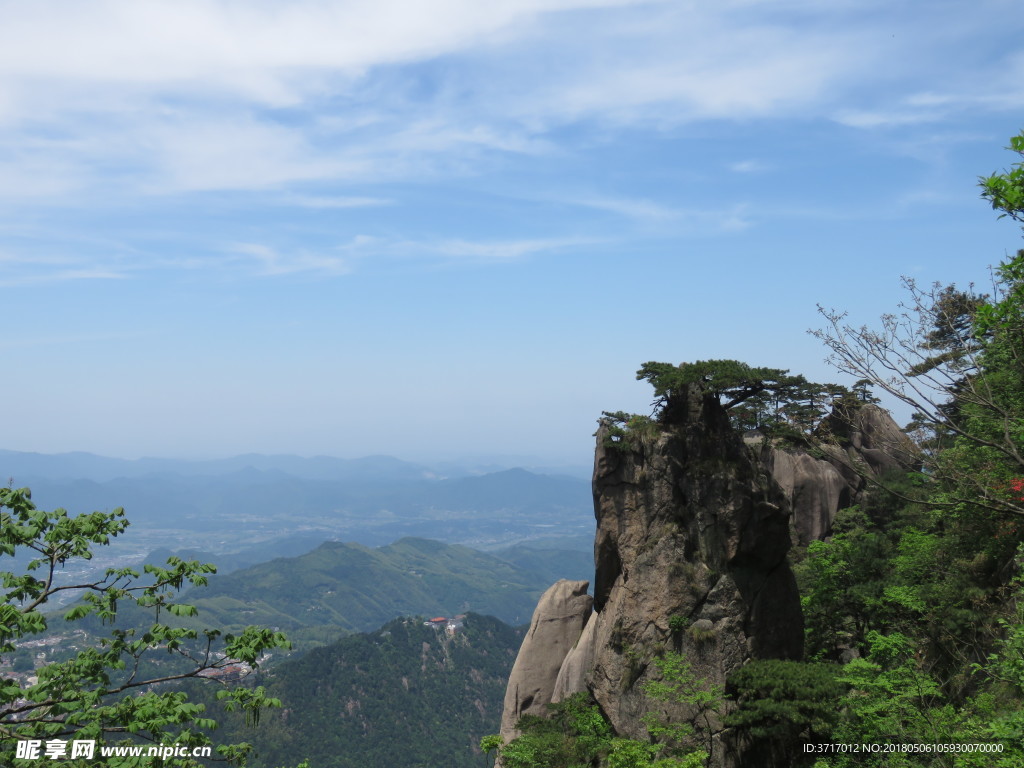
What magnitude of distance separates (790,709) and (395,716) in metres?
152

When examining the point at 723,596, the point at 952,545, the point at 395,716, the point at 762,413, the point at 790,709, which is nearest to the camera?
the point at 790,709

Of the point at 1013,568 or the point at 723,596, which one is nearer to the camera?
the point at 1013,568

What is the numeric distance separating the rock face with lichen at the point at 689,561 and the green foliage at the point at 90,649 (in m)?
18.8

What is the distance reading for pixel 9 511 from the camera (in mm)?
12586

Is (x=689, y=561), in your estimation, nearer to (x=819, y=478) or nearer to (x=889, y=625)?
(x=889, y=625)

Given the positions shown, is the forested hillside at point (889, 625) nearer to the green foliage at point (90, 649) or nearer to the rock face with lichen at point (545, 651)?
the rock face with lichen at point (545, 651)

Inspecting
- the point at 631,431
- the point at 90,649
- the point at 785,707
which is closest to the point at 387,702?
the point at 631,431

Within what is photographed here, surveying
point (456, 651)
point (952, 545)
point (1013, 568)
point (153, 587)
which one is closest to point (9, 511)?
point (153, 587)

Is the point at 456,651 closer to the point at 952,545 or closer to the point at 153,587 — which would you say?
the point at 952,545

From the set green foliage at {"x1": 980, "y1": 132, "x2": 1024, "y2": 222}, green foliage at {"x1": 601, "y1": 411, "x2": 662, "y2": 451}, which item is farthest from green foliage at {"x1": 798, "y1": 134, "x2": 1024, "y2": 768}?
green foliage at {"x1": 601, "y1": 411, "x2": 662, "y2": 451}

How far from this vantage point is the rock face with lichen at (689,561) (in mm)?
27703

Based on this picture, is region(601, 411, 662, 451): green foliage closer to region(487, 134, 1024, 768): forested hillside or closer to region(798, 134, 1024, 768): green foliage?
region(487, 134, 1024, 768): forested hillside

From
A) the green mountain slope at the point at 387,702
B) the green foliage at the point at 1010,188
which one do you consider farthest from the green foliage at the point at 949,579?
the green mountain slope at the point at 387,702

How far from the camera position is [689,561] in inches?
1142
